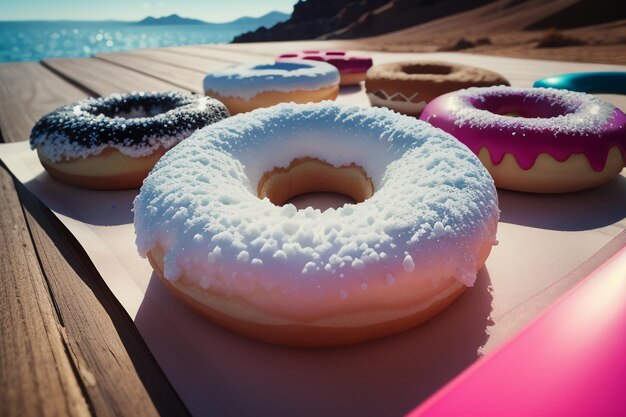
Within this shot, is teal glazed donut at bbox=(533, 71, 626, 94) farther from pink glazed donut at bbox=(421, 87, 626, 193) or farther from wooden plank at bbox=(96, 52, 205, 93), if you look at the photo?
wooden plank at bbox=(96, 52, 205, 93)

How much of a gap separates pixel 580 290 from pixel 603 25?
539cm

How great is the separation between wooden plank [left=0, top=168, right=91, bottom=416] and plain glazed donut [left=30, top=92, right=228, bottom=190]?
38cm

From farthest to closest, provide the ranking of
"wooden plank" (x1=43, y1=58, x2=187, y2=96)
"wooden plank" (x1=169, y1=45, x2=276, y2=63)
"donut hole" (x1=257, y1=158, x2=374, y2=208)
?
"wooden plank" (x1=169, y1=45, x2=276, y2=63), "wooden plank" (x1=43, y1=58, x2=187, y2=96), "donut hole" (x1=257, y1=158, x2=374, y2=208)

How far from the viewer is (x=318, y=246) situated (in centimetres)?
68

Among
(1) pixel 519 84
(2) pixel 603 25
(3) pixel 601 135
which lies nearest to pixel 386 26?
(2) pixel 603 25

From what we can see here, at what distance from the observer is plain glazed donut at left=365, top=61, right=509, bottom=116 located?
197 centimetres

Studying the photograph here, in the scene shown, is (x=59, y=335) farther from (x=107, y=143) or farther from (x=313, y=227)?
(x=107, y=143)

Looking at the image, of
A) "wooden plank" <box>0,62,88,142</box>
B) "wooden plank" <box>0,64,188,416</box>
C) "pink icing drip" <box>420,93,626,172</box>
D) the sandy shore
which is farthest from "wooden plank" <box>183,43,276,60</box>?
"wooden plank" <box>0,64,188,416</box>

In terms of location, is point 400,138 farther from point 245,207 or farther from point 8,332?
point 8,332

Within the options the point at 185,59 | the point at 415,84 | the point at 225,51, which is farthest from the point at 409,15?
the point at 415,84

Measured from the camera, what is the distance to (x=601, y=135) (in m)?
1.22

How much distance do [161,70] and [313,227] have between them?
3.54m

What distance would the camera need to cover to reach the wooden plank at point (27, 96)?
6.96 ft

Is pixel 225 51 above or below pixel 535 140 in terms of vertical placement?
above
